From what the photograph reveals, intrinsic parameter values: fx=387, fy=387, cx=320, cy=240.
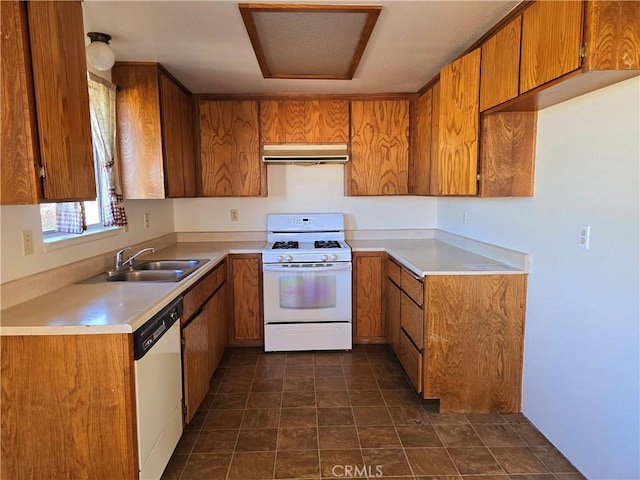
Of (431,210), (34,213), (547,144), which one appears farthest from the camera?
(431,210)

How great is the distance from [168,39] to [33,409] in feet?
6.28

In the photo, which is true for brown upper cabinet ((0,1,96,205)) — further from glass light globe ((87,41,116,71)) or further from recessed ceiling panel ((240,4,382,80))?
recessed ceiling panel ((240,4,382,80))

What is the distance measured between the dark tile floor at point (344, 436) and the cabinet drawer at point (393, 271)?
73 cm

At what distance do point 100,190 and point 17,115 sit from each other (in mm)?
1194

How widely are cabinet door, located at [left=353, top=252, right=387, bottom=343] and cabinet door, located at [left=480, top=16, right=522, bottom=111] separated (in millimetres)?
1627

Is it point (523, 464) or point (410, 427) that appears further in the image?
point (410, 427)

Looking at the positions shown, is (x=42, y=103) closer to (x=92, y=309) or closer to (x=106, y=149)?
(x=92, y=309)

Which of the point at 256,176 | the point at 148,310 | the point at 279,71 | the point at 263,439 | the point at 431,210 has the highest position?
the point at 279,71

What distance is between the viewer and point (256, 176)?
355 cm

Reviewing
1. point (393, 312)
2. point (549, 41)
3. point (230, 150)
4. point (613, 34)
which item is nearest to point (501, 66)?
point (549, 41)

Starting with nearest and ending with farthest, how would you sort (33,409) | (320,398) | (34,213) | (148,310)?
1. (33,409)
2. (148,310)
3. (34,213)
4. (320,398)

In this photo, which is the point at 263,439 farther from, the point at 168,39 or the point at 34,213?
Answer: the point at 168,39

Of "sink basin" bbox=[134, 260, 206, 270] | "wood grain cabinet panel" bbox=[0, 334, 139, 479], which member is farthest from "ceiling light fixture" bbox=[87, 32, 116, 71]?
"wood grain cabinet panel" bbox=[0, 334, 139, 479]

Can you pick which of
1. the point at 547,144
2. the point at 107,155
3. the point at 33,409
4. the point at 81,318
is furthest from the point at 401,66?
the point at 33,409
